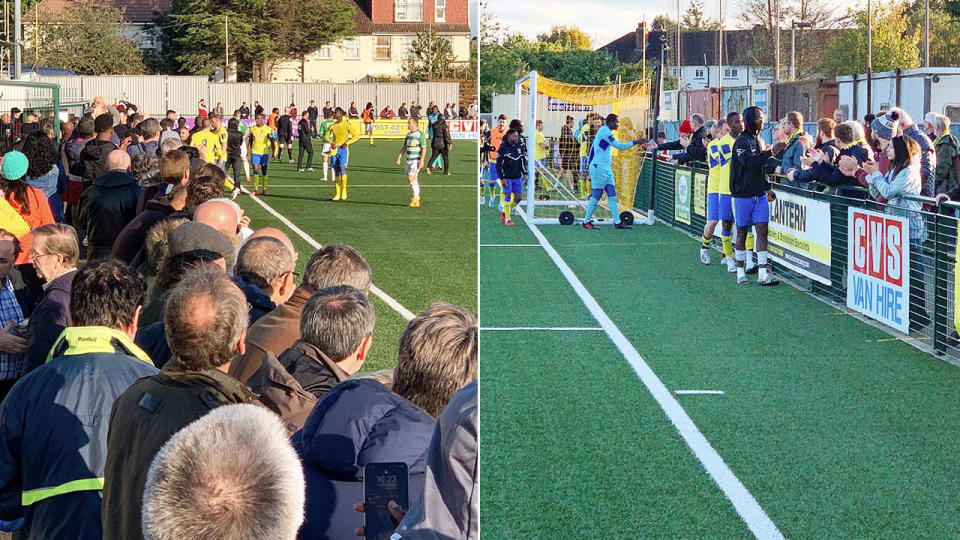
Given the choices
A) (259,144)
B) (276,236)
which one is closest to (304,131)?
(259,144)

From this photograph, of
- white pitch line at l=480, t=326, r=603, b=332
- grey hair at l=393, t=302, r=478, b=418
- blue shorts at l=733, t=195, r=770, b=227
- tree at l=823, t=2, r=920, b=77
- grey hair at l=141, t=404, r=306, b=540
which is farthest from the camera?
tree at l=823, t=2, r=920, b=77

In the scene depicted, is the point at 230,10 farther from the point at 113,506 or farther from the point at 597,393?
the point at 113,506

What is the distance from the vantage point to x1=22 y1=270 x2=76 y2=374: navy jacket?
4.69 meters

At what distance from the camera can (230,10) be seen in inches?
2224

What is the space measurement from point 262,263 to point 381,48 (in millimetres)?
71371

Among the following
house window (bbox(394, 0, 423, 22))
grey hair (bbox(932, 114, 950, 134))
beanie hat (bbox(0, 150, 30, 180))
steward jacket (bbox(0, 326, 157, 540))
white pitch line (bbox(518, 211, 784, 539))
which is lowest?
white pitch line (bbox(518, 211, 784, 539))

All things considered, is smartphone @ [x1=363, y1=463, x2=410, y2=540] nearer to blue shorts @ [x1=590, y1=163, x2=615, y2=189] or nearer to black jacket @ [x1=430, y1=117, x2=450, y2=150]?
blue shorts @ [x1=590, y1=163, x2=615, y2=189]

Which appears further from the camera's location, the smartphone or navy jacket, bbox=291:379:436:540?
navy jacket, bbox=291:379:436:540

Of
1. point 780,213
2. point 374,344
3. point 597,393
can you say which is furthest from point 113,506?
point 780,213

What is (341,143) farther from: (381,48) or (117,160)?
(381,48)

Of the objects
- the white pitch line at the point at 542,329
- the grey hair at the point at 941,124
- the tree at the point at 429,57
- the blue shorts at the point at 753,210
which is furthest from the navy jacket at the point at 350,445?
the tree at the point at 429,57

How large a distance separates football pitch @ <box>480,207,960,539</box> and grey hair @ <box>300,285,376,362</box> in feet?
5.32

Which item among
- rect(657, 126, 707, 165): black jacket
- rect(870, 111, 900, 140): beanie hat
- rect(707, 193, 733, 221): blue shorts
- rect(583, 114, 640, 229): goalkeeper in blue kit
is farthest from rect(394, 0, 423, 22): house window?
rect(870, 111, 900, 140): beanie hat

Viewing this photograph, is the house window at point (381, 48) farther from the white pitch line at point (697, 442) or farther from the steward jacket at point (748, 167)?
the white pitch line at point (697, 442)
